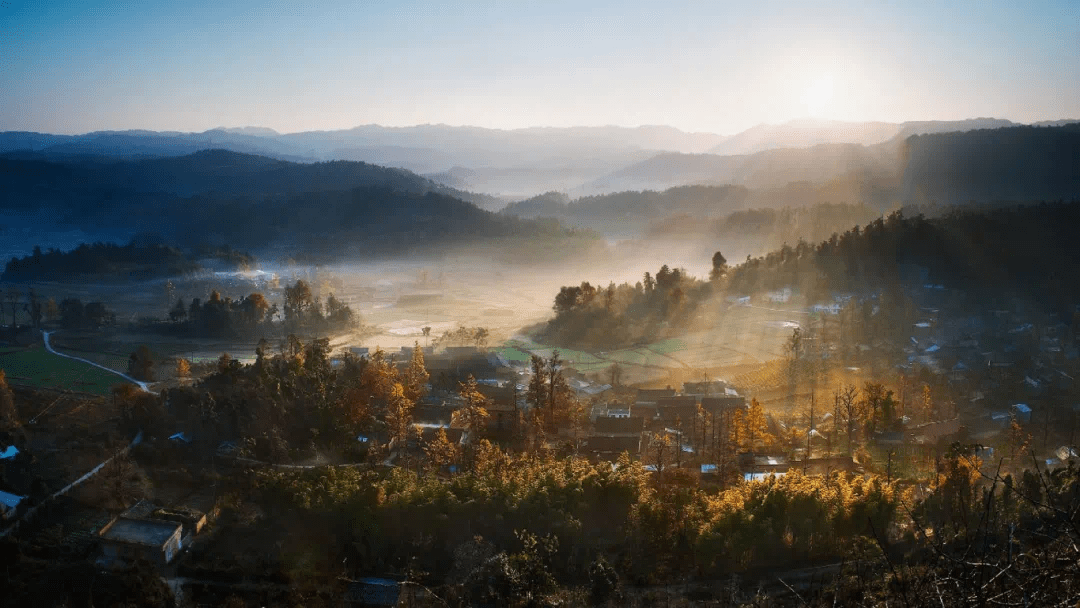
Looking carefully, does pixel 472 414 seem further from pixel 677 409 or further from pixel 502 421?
pixel 677 409

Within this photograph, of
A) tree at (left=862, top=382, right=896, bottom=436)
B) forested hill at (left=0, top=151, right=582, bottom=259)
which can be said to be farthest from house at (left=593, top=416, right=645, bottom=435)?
forested hill at (left=0, top=151, right=582, bottom=259)

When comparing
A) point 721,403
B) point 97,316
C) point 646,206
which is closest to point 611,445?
point 721,403

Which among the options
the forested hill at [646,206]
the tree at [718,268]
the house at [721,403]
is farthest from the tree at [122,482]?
the forested hill at [646,206]

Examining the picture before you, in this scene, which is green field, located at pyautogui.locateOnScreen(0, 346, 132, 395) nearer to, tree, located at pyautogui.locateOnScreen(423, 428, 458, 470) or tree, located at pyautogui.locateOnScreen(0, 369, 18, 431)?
tree, located at pyautogui.locateOnScreen(0, 369, 18, 431)

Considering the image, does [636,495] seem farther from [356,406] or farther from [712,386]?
[712,386]

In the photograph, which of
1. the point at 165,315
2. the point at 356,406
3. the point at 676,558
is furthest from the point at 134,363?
the point at 676,558
